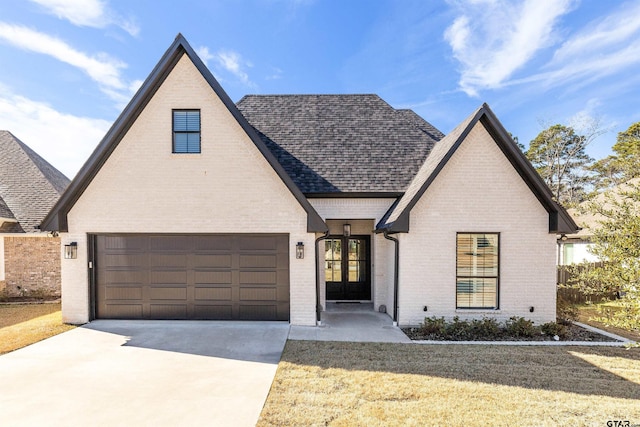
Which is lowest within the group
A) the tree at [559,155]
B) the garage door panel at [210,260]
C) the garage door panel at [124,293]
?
the garage door panel at [124,293]

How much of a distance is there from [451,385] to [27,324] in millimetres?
11406

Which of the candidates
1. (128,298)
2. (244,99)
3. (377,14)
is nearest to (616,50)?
(377,14)

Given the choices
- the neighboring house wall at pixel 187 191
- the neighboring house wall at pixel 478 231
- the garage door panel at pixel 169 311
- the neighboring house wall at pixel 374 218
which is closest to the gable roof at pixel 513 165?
the neighboring house wall at pixel 478 231

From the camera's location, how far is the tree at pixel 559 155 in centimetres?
3225

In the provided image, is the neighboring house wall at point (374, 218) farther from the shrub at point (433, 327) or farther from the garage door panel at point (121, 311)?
the garage door panel at point (121, 311)

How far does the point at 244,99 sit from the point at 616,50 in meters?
16.7

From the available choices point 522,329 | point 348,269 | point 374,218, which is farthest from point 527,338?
point 348,269

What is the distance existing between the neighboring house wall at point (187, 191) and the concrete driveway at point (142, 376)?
197 centimetres

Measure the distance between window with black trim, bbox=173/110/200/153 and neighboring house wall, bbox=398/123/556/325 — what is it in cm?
677

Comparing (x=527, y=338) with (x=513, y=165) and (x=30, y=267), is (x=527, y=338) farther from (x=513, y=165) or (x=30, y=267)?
(x=30, y=267)

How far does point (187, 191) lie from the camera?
28.9 feet

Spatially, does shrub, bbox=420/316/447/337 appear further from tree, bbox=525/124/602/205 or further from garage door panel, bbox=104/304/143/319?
tree, bbox=525/124/602/205

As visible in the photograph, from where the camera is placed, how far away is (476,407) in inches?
176

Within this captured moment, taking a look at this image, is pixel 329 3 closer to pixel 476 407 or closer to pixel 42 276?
pixel 476 407
